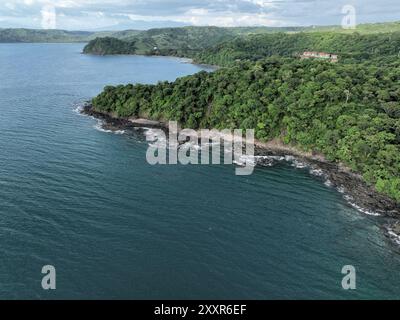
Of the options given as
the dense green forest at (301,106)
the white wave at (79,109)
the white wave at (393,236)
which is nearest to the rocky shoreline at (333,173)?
the white wave at (393,236)

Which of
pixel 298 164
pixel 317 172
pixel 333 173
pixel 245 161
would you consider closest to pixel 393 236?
pixel 333 173

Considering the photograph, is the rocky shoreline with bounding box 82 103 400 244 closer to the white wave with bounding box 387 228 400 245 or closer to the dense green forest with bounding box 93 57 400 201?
the white wave with bounding box 387 228 400 245

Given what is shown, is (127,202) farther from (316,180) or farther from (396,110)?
(396,110)

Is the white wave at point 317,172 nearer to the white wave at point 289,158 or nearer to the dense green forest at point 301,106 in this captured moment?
the dense green forest at point 301,106

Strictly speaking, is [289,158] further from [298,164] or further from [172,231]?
[172,231]
